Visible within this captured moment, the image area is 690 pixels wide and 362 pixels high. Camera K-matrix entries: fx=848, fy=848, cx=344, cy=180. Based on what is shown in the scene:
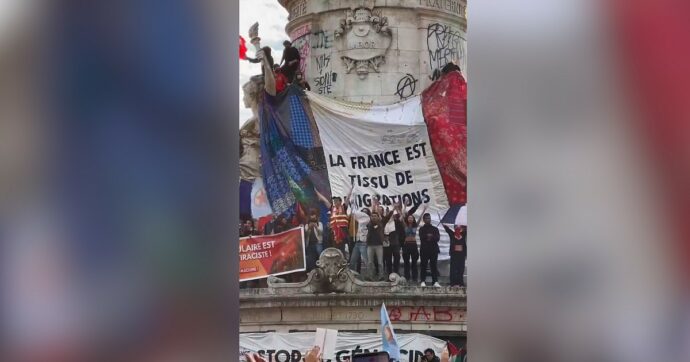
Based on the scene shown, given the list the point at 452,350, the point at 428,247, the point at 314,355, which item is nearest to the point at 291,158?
the point at 428,247

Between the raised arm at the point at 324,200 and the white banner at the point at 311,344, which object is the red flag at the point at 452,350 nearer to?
the white banner at the point at 311,344

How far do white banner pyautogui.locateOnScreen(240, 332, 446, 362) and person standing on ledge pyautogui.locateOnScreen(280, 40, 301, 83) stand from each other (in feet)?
15.0

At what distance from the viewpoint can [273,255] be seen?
14547mm

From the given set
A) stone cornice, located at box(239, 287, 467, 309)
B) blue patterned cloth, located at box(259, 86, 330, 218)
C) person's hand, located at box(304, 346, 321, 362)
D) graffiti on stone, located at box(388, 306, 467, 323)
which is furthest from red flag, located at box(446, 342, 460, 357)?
blue patterned cloth, located at box(259, 86, 330, 218)

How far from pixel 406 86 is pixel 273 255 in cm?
382

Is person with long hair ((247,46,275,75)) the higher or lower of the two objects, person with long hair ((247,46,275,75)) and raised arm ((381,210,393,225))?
the higher

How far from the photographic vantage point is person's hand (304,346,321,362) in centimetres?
1332

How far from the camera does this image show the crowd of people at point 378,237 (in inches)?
565

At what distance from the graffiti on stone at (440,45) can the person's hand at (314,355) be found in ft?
17.6

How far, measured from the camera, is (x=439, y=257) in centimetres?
1440

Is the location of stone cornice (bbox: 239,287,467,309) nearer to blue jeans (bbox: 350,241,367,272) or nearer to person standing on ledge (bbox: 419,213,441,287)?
person standing on ledge (bbox: 419,213,441,287)
